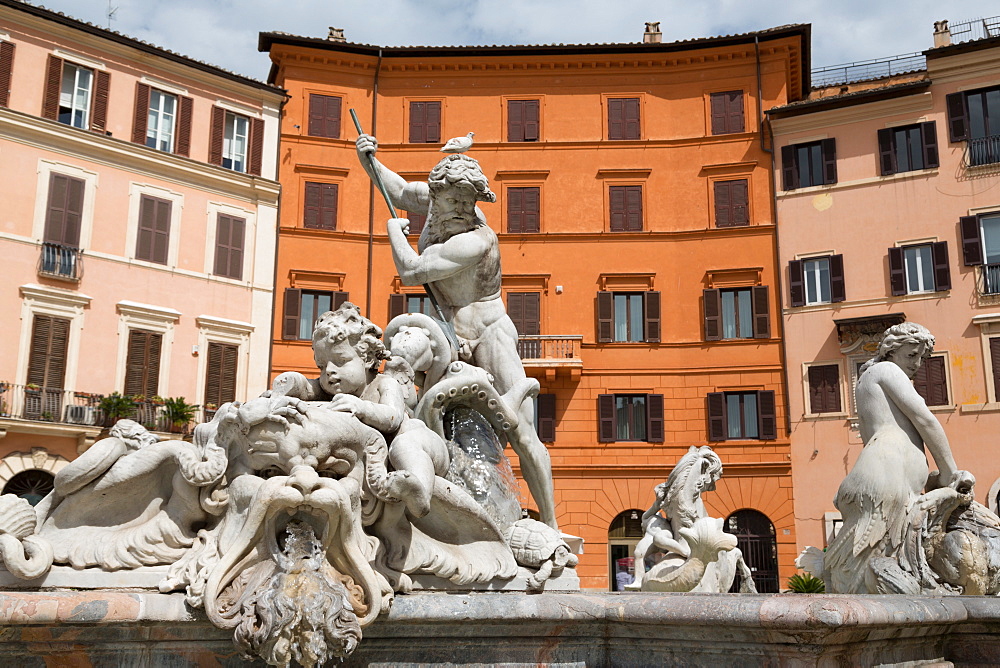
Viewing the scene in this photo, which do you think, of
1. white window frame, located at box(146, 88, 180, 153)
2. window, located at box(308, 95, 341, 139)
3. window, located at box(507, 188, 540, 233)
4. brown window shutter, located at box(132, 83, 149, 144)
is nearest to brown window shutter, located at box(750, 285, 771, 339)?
window, located at box(507, 188, 540, 233)

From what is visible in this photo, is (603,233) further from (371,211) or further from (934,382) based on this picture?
(934,382)

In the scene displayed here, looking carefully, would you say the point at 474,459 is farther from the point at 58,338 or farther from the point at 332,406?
the point at 58,338

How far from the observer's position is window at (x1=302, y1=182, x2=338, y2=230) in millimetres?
32562

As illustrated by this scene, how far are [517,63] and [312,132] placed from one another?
23.4 ft

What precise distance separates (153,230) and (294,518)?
28.8m

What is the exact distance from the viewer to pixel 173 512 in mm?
3562

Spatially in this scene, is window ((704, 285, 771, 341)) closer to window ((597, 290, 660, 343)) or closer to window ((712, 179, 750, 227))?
window ((597, 290, 660, 343))

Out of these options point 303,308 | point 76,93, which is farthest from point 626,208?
point 76,93

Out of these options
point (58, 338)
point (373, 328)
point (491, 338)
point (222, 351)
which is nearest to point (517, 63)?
point (222, 351)

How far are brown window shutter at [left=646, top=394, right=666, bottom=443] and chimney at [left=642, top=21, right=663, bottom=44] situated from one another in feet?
47.2

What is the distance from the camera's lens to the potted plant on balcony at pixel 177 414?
92.3ft

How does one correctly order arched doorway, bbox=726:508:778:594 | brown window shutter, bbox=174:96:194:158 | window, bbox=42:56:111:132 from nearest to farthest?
window, bbox=42:56:111:132
arched doorway, bbox=726:508:778:594
brown window shutter, bbox=174:96:194:158

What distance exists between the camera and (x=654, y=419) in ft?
101

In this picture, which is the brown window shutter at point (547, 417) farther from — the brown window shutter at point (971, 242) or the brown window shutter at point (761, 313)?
the brown window shutter at point (971, 242)
